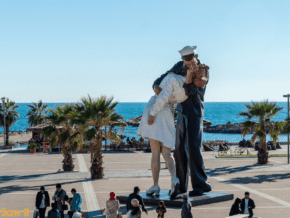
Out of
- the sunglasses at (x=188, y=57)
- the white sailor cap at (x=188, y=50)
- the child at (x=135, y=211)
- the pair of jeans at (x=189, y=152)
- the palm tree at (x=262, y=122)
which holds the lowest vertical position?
the child at (x=135, y=211)

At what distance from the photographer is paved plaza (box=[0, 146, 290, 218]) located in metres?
11.4

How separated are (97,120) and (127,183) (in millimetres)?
3305

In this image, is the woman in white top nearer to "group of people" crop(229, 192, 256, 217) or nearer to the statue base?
the statue base

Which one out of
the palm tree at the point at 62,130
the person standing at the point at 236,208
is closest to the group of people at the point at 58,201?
the person standing at the point at 236,208

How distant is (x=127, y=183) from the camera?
55.8ft

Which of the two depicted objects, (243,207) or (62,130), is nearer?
(243,207)

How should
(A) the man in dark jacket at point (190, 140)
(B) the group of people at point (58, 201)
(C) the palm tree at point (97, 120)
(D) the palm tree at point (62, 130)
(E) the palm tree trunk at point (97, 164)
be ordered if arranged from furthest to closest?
(D) the palm tree at point (62, 130) → (E) the palm tree trunk at point (97, 164) → (C) the palm tree at point (97, 120) → (A) the man in dark jacket at point (190, 140) → (B) the group of people at point (58, 201)

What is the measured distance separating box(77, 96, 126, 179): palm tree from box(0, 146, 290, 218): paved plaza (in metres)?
0.86

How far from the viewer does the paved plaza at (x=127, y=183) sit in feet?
37.5

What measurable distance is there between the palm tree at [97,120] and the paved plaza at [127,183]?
0.86 meters

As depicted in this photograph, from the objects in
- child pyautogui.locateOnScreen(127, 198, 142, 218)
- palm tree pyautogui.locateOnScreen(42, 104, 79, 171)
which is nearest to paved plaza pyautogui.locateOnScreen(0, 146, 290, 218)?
palm tree pyautogui.locateOnScreen(42, 104, 79, 171)

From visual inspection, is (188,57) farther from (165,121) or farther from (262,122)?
(262,122)

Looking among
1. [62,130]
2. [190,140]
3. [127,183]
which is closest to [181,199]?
[190,140]

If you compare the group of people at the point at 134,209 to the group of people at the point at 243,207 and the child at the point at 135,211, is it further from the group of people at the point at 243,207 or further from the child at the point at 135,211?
the group of people at the point at 243,207
